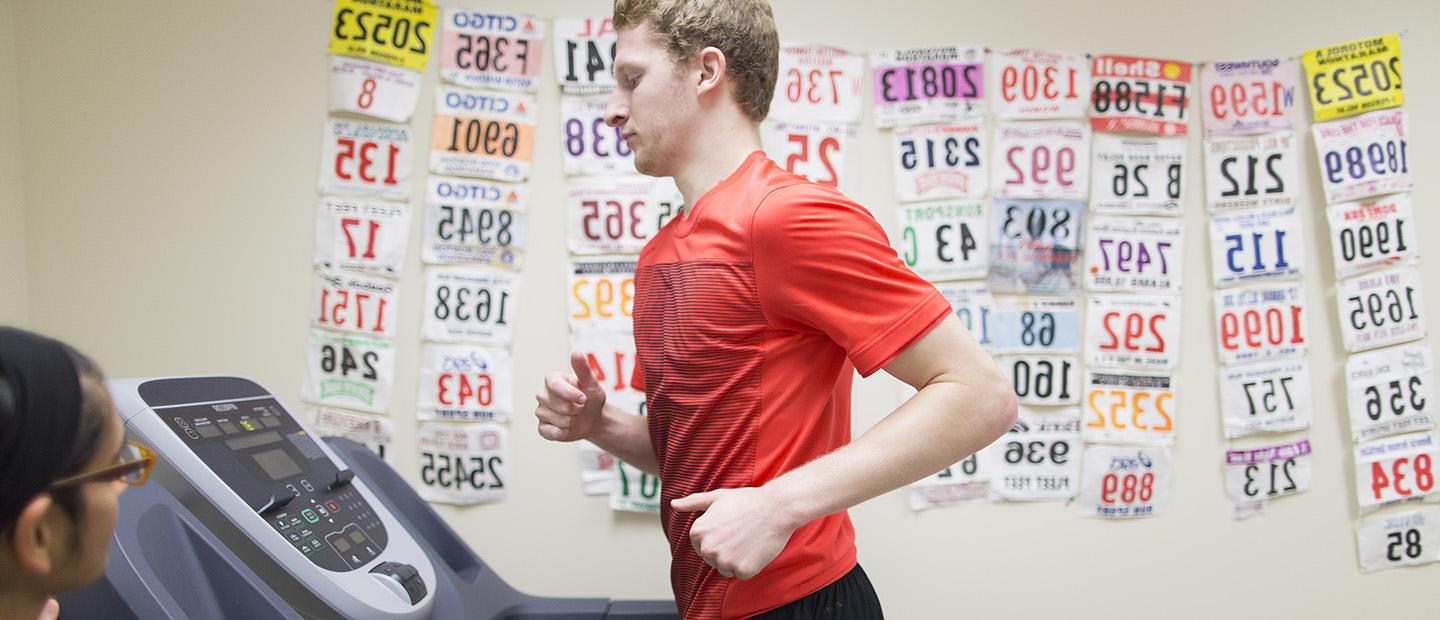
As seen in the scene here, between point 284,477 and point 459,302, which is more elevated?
point 459,302

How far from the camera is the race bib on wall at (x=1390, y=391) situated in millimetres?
2238

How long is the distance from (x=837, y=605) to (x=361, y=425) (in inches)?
55.2

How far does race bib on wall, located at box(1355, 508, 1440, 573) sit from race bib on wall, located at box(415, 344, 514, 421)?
217 centimetres

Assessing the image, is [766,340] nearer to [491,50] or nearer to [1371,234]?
[491,50]

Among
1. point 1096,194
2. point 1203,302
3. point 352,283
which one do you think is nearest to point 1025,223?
point 1096,194

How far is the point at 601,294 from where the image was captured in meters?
2.11

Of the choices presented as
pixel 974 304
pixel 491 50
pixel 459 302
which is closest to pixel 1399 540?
pixel 974 304

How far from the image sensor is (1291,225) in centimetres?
222

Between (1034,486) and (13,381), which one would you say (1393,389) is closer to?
(1034,486)

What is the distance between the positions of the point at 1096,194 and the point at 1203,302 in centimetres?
39

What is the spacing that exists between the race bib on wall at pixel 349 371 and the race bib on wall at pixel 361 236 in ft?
0.55

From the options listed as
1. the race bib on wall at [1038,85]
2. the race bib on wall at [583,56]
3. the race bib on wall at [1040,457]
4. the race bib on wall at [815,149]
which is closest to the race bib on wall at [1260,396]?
the race bib on wall at [1040,457]

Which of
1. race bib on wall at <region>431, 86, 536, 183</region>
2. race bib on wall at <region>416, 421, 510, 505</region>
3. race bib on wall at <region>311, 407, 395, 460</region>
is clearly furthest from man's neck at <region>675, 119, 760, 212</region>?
race bib on wall at <region>311, 407, 395, 460</region>

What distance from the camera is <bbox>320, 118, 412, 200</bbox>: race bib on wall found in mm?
2090
